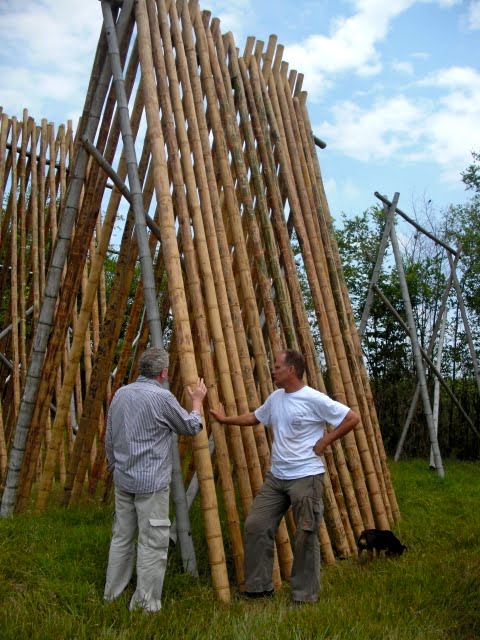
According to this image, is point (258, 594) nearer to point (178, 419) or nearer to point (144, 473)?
point (144, 473)

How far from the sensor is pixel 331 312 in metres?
5.84

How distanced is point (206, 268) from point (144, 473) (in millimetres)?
1452

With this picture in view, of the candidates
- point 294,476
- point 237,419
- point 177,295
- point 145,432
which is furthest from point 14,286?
point 294,476

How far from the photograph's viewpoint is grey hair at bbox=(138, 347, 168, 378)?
365 cm

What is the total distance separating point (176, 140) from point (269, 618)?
297 cm

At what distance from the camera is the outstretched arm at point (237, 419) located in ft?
13.5

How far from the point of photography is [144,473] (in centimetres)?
349

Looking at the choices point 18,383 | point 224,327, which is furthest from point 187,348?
point 18,383

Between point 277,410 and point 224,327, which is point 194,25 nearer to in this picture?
point 224,327

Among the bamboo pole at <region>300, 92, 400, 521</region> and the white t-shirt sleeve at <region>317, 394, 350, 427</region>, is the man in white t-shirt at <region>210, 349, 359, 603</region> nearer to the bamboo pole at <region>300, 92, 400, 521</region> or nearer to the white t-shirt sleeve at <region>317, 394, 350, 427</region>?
the white t-shirt sleeve at <region>317, 394, 350, 427</region>

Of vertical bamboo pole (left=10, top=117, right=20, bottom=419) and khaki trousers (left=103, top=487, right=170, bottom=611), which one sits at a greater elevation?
vertical bamboo pole (left=10, top=117, right=20, bottom=419)

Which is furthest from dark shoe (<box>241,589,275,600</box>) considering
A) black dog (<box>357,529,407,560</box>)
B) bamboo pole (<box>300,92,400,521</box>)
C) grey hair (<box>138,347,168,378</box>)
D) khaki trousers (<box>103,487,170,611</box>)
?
bamboo pole (<box>300,92,400,521</box>)

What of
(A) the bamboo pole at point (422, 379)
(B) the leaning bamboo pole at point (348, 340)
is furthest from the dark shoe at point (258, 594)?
(A) the bamboo pole at point (422, 379)

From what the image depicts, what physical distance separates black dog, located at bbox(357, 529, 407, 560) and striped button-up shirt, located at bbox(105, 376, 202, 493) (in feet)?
5.58
